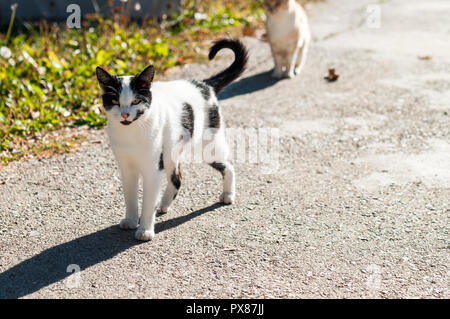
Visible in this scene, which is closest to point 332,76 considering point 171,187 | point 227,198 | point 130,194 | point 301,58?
point 301,58

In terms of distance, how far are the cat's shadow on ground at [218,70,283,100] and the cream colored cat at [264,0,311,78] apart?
0.14 metres

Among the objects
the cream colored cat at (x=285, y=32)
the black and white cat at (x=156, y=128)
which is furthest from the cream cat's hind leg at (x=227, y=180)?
the cream colored cat at (x=285, y=32)

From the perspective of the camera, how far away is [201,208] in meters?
4.16

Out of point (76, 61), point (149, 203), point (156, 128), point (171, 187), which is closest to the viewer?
point (156, 128)

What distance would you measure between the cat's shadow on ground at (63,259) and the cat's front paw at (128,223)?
1.5 inches

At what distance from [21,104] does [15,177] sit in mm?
1175

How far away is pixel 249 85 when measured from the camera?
673 centimetres

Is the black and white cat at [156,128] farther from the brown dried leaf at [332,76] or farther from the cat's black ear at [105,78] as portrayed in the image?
the brown dried leaf at [332,76]

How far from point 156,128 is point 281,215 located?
3.61ft

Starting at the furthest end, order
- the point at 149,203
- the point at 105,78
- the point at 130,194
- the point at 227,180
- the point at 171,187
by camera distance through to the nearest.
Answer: the point at 227,180, the point at 171,187, the point at 130,194, the point at 149,203, the point at 105,78

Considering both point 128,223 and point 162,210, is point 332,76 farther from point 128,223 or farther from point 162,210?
point 128,223

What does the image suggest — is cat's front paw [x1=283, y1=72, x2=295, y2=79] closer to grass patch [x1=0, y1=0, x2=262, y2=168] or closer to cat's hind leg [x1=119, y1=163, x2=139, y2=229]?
grass patch [x1=0, y1=0, x2=262, y2=168]

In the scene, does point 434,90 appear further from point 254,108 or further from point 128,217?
point 128,217

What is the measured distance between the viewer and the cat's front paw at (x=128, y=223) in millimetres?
3791
